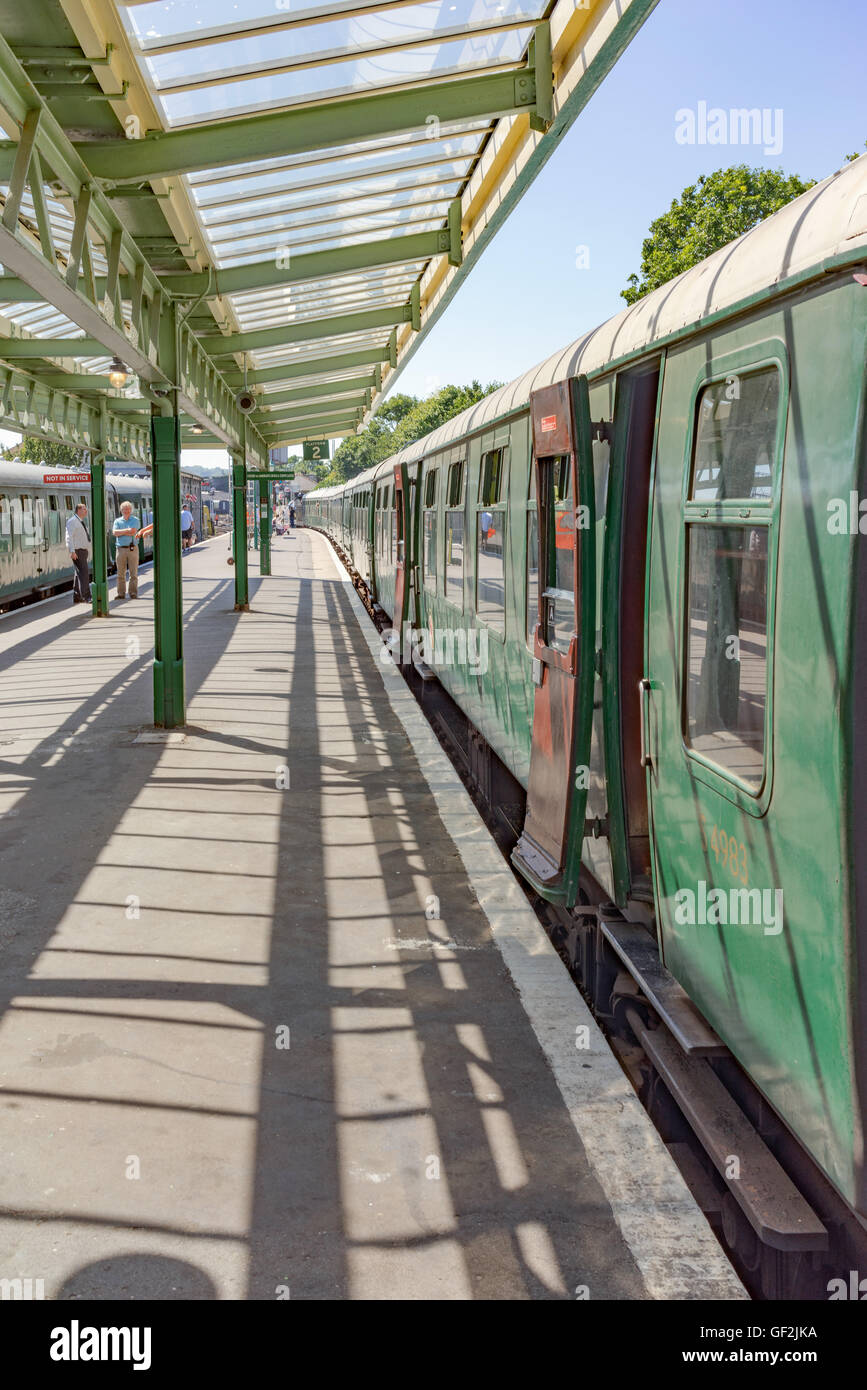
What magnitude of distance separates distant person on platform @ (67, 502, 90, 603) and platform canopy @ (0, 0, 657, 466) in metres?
10.2

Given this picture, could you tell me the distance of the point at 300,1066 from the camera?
180 inches

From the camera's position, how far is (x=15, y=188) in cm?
570

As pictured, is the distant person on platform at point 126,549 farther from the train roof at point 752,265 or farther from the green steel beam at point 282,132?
the train roof at point 752,265

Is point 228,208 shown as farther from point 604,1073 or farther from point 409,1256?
point 409,1256

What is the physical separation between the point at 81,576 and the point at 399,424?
10977cm

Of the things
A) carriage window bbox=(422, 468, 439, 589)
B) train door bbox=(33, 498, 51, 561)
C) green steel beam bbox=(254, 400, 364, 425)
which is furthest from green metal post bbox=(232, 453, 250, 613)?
carriage window bbox=(422, 468, 439, 589)

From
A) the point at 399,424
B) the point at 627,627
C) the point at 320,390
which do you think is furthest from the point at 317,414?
the point at 399,424

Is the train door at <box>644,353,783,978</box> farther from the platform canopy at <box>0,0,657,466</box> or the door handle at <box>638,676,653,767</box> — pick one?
the platform canopy at <box>0,0,657,466</box>

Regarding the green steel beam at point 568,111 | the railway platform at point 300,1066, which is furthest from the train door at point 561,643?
the green steel beam at point 568,111

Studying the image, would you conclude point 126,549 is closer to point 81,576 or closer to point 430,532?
point 81,576

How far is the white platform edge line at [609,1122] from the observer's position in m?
3.29

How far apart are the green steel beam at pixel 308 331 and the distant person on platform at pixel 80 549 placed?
10.5 m
